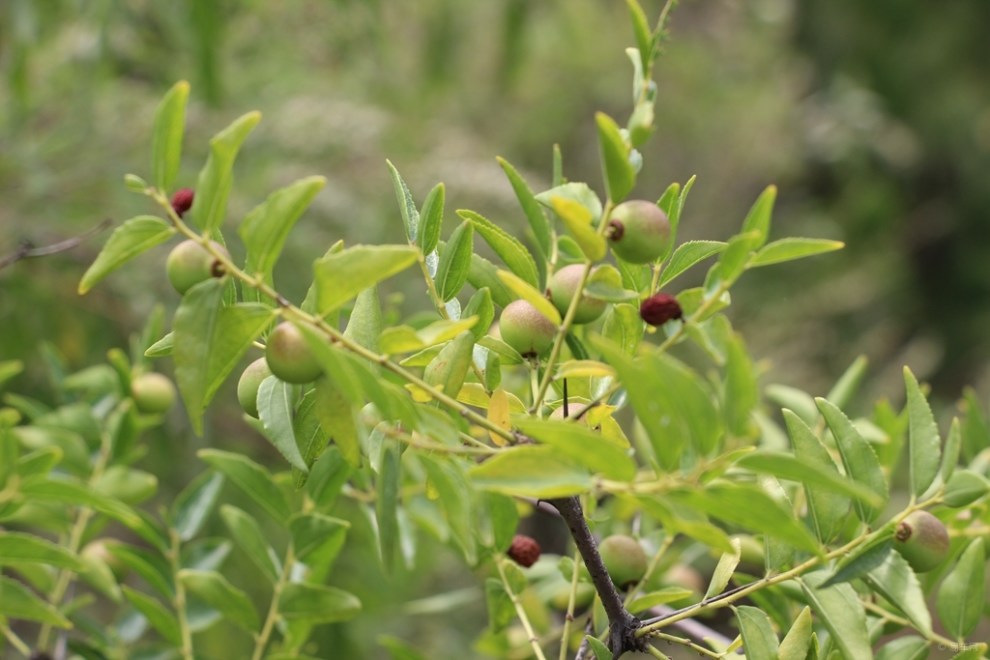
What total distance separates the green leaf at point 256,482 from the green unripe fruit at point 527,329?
0.18m

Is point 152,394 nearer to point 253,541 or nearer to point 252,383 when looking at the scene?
point 253,541

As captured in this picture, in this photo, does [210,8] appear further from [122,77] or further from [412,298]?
[122,77]

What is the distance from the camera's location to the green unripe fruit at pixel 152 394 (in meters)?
0.58

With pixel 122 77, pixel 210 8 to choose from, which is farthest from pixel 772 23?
pixel 210 8

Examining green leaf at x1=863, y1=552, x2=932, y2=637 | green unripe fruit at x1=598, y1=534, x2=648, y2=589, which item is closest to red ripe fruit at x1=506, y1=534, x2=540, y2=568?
green unripe fruit at x1=598, y1=534, x2=648, y2=589

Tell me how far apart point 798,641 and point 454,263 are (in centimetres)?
17

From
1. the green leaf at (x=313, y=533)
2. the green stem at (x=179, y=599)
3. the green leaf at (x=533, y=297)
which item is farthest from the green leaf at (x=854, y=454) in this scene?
the green stem at (x=179, y=599)

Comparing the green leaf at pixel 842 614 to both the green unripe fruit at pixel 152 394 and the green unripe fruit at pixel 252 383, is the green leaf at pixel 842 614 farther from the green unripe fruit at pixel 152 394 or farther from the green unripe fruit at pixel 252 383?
the green unripe fruit at pixel 152 394

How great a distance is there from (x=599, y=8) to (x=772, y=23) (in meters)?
1.11

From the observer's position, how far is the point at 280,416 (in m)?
0.29

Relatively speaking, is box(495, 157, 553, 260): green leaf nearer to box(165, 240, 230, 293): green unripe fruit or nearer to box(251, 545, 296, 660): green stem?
box(165, 240, 230, 293): green unripe fruit

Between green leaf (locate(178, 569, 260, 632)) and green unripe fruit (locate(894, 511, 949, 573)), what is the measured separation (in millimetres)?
284

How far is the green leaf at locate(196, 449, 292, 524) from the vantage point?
0.46 m

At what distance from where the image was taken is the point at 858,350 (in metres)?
3.34
